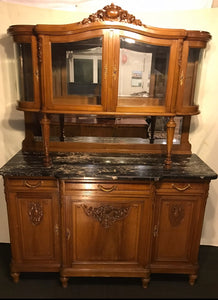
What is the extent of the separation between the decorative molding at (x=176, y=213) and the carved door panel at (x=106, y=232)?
182 mm

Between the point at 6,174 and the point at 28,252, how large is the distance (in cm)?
64

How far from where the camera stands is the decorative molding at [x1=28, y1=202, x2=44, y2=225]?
5.85 feet

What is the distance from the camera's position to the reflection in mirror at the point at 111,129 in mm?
2025

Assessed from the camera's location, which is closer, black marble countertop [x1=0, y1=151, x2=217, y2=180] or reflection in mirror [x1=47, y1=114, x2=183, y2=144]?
black marble countertop [x1=0, y1=151, x2=217, y2=180]

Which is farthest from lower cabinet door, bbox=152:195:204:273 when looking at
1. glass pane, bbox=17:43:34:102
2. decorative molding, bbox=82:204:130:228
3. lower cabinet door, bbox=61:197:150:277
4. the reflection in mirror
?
glass pane, bbox=17:43:34:102

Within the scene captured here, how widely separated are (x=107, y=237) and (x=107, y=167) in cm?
51

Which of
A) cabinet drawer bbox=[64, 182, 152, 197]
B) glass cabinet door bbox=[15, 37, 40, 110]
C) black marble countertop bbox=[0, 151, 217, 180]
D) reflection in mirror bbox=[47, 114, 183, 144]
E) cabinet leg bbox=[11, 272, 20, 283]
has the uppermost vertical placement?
glass cabinet door bbox=[15, 37, 40, 110]

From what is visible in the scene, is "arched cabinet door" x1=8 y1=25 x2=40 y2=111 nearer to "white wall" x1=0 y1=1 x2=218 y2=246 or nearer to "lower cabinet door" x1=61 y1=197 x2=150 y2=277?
"white wall" x1=0 y1=1 x2=218 y2=246

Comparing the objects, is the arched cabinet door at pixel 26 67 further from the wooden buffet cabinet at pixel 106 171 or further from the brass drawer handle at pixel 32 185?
the brass drawer handle at pixel 32 185

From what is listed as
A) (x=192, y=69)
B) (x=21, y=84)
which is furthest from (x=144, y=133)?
(x=21, y=84)

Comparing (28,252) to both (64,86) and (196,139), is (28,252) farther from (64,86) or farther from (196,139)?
(196,139)

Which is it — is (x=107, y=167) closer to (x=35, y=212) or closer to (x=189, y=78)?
(x=35, y=212)

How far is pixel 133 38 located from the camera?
1.61m

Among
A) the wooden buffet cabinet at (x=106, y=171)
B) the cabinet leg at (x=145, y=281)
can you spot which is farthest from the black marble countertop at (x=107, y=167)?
the cabinet leg at (x=145, y=281)
